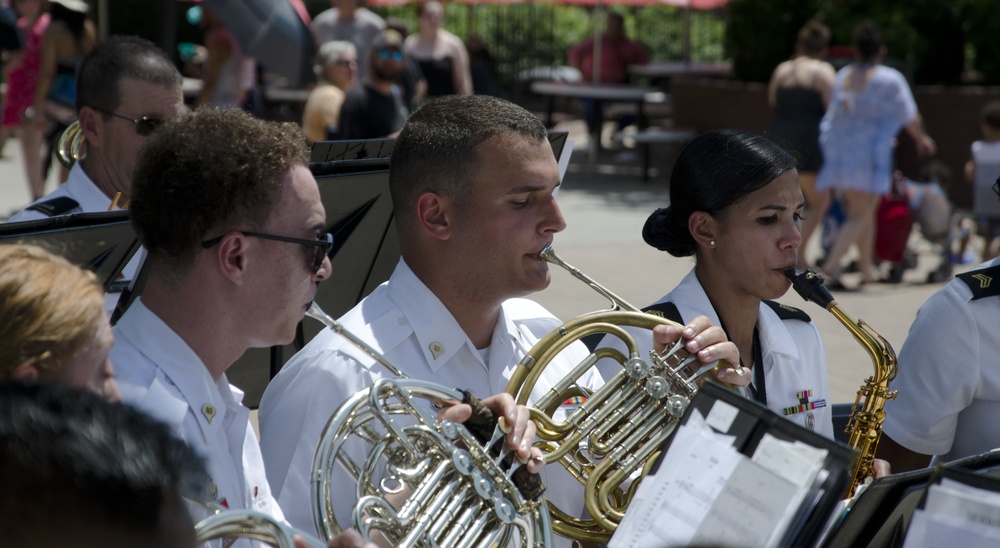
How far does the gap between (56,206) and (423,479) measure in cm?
203

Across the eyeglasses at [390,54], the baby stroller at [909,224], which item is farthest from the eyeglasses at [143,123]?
the baby stroller at [909,224]

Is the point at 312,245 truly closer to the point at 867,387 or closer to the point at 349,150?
the point at 349,150

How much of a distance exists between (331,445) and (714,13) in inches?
725

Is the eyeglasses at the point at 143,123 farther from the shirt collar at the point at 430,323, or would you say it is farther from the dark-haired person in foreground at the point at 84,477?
the dark-haired person in foreground at the point at 84,477

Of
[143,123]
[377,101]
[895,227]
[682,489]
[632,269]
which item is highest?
[143,123]

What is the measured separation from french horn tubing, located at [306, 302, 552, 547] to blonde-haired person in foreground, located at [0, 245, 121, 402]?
1.42 ft

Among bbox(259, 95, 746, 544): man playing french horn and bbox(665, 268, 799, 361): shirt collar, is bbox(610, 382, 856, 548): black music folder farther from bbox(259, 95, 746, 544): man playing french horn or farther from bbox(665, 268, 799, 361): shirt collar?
bbox(665, 268, 799, 361): shirt collar

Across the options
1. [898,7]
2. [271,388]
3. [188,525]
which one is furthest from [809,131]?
[188,525]

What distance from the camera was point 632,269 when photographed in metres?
8.31

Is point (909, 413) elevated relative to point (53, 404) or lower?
lower

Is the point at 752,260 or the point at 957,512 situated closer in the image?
the point at 957,512

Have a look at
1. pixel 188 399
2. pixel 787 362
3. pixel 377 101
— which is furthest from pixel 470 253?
pixel 377 101

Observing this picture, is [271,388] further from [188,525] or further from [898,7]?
[898,7]

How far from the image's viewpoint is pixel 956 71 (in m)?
12.5
